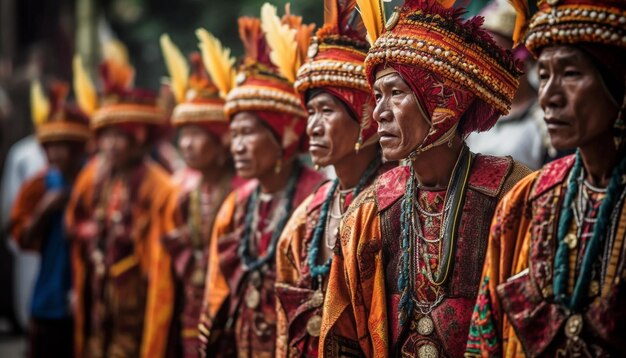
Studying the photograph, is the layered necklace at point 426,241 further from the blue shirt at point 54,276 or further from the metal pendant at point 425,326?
the blue shirt at point 54,276

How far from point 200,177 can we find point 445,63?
133 inches

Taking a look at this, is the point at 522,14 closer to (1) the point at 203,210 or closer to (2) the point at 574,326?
(2) the point at 574,326

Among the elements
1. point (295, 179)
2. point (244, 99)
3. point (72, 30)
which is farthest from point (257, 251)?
point (72, 30)

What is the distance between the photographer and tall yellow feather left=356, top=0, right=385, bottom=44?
3.85 meters

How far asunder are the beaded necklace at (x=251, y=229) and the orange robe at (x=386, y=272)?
43.5 inches

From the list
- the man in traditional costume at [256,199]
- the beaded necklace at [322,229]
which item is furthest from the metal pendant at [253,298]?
the beaded necklace at [322,229]

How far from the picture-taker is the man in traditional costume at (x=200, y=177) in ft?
20.4

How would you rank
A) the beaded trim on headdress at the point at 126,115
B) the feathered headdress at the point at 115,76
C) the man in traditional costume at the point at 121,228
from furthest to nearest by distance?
the feathered headdress at the point at 115,76 < the beaded trim on headdress at the point at 126,115 < the man in traditional costume at the point at 121,228

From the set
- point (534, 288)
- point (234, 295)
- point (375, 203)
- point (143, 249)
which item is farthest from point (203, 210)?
point (534, 288)

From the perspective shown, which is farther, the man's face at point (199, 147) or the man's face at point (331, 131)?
the man's face at point (199, 147)

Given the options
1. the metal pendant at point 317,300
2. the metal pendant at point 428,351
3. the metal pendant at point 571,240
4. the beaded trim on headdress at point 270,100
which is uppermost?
the beaded trim on headdress at point 270,100

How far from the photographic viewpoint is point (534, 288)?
2943 mm

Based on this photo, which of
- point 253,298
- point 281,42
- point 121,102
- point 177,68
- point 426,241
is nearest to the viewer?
point 426,241

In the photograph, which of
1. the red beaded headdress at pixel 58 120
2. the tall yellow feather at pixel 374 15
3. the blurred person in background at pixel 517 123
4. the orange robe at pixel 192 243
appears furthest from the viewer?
the red beaded headdress at pixel 58 120
